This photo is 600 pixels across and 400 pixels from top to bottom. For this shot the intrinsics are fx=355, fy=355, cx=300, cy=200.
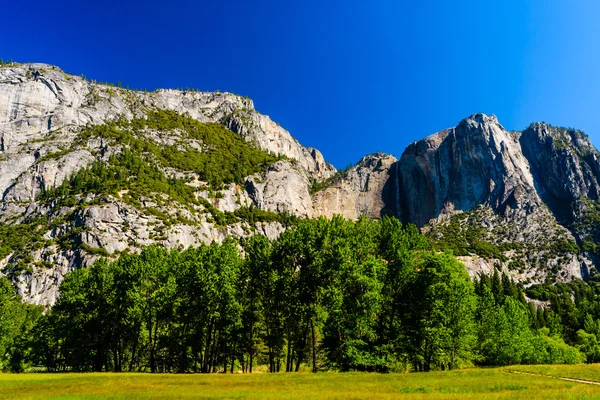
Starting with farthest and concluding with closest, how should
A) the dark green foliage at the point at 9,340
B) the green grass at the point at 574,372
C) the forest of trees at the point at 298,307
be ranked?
1. the dark green foliage at the point at 9,340
2. the forest of trees at the point at 298,307
3. the green grass at the point at 574,372

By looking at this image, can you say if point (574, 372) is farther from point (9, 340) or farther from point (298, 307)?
point (9, 340)

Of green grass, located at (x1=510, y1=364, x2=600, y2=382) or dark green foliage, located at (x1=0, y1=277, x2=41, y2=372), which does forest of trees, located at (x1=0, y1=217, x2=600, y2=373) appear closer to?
dark green foliage, located at (x1=0, y1=277, x2=41, y2=372)

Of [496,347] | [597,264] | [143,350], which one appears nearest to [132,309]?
[143,350]

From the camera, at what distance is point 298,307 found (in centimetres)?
3947

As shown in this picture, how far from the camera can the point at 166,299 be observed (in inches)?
1789

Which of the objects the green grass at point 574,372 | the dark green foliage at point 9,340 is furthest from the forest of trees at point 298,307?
the green grass at point 574,372

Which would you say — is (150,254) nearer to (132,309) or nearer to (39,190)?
(132,309)

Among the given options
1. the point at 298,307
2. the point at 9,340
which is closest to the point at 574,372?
the point at 298,307

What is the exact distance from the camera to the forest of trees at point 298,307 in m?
39.5

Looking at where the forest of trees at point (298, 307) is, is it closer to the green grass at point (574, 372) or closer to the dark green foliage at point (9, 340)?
the dark green foliage at point (9, 340)

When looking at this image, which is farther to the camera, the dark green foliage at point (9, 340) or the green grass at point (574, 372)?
the dark green foliage at point (9, 340)

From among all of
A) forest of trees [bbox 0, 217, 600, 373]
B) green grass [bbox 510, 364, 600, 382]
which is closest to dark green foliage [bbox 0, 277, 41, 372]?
Result: forest of trees [bbox 0, 217, 600, 373]

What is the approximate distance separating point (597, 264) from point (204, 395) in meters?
233

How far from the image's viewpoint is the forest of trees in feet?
129
